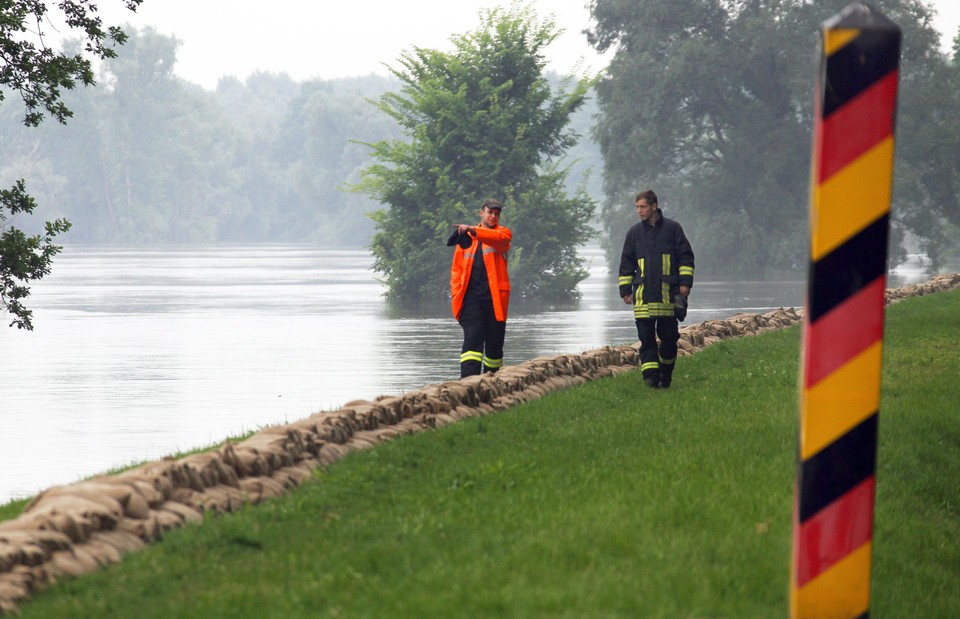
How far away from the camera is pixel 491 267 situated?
13.4 m

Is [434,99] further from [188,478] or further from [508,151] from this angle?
[188,478]

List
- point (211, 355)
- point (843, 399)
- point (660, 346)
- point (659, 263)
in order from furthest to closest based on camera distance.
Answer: point (211, 355) → point (660, 346) → point (659, 263) → point (843, 399)

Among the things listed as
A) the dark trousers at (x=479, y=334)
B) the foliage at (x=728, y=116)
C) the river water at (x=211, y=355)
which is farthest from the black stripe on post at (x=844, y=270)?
the foliage at (x=728, y=116)

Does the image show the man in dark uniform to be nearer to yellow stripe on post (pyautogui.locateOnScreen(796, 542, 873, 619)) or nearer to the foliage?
yellow stripe on post (pyautogui.locateOnScreen(796, 542, 873, 619))

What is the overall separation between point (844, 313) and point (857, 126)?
1.89 feet

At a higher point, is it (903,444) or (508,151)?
(508,151)

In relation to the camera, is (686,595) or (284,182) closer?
(686,595)

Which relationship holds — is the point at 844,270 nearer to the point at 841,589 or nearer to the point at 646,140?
the point at 841,589

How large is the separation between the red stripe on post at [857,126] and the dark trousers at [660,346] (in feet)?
29.1

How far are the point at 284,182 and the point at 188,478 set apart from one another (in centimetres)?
16151

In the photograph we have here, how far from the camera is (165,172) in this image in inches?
5694

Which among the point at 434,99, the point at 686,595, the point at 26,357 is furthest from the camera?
the point at 434,99

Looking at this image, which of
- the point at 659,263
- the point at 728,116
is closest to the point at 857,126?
the point at 659,263

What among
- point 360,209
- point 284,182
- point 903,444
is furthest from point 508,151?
point 284,182
